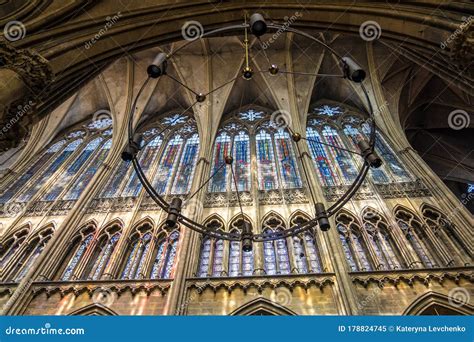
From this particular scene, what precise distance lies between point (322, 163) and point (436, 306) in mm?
7161

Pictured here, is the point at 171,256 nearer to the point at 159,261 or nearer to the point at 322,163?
the point at 159,261

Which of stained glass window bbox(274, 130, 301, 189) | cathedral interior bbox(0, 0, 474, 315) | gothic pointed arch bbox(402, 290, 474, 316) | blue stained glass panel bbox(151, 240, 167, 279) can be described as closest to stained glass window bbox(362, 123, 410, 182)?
cathedral interior bbox(0, 0, 474, 315)

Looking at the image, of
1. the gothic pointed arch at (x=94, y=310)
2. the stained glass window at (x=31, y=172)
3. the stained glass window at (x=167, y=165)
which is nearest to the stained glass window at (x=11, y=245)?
the stained glass window at (x=31, y=172)

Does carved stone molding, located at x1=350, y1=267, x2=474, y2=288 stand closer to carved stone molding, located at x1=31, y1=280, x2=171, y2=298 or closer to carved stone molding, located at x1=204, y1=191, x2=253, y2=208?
carved stone molding, located at x1=204, y1=191, x2=253, y2=208

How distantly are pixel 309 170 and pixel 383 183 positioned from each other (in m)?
2.99

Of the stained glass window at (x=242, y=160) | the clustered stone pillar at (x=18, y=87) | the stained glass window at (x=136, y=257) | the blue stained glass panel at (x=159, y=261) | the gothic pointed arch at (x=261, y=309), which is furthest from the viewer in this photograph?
the stained glass window at (x=242, y=160)

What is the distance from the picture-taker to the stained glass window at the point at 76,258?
30.7ft

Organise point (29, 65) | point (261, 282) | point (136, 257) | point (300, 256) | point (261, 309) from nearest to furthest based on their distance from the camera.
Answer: point (29, 65)
point (261, 309)
point (261, 282)
point (300, 256)
point (136, 257)

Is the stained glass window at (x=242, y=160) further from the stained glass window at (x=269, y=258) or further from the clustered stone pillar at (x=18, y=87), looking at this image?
the clustered stone pillar at (x=18, y=87)

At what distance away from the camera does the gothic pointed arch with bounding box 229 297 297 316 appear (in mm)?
7805

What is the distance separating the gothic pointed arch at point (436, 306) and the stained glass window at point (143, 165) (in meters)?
10.1

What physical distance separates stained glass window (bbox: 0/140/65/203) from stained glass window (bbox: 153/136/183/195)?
5.82 meters

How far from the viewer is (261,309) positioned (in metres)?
7.95

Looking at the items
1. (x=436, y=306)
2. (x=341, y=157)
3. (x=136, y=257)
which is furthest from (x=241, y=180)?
(x=436, y=306)
